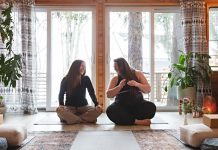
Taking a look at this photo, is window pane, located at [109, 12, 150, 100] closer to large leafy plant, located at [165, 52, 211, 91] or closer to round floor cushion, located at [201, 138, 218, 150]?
large leafy plant, located at [165, 52, 211, 91]

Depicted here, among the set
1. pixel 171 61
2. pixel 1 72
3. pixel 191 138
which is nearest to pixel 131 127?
pixel 191 138

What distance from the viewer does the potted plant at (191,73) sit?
5629mm

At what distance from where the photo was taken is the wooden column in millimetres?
6020

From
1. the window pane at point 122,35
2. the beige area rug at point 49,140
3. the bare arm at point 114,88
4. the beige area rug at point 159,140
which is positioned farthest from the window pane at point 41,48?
the beige area rug at point 159,140

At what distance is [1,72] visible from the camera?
407cm

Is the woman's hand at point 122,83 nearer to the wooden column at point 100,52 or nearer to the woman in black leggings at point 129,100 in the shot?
the woman in black leggings at point 129,100

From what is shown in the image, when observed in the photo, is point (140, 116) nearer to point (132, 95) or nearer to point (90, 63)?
point (132, 95)

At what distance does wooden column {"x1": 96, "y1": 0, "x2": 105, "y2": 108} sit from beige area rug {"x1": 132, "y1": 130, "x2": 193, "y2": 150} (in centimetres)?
216

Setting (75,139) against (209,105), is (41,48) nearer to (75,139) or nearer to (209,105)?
(75,139)

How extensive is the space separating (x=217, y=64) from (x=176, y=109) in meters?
1.18

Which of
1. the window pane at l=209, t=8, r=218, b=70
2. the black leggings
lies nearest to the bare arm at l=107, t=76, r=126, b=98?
the black leggings

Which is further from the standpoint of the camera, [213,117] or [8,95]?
[8,95]

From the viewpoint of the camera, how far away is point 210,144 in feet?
9.30

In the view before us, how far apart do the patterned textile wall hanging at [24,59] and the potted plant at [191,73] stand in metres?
2.48
